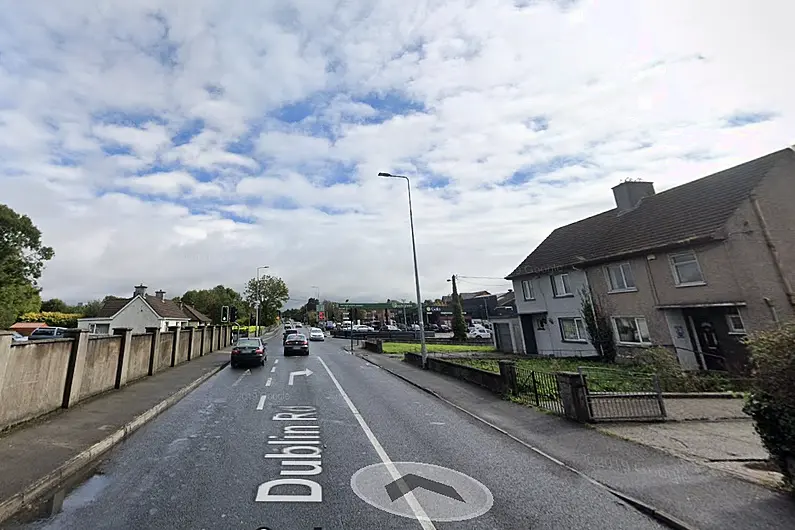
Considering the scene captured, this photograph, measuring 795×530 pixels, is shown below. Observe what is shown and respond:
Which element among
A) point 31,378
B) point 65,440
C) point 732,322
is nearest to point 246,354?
point 31,378

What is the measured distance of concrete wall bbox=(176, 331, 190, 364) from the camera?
21125mm

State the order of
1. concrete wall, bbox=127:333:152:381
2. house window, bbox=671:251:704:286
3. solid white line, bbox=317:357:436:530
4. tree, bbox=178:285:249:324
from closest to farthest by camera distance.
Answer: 1. solid white line, bbox=317:357:436:530
2. concrete wall, bbox=127:333:152:381
3. house window, bbox=671:251:704:286
4. tree, bbox=178:285:249:324

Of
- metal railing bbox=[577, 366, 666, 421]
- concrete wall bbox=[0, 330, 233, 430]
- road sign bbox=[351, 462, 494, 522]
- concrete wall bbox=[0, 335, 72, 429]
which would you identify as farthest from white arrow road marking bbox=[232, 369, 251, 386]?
metal railing bbox=[577, 366, 666, 421]

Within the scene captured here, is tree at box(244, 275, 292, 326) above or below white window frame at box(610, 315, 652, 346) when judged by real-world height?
above

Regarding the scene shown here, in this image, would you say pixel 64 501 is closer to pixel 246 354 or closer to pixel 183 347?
pixel 246 354

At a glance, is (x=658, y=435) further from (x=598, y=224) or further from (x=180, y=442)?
(x=598, y=224)

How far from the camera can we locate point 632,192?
79.4 feet

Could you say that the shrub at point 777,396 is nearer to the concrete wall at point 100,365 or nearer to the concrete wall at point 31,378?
the concrete wall at point 31,378

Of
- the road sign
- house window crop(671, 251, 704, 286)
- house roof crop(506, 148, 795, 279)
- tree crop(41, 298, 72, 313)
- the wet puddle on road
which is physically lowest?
the road sign

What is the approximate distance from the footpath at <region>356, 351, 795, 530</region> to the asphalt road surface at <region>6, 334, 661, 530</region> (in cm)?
36

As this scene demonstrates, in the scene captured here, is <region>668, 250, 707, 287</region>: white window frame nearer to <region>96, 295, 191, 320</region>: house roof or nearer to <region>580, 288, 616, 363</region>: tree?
<region>580, 288, 616, 363</region>: tree

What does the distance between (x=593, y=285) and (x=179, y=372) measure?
22.7 meters

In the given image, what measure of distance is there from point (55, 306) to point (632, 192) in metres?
116

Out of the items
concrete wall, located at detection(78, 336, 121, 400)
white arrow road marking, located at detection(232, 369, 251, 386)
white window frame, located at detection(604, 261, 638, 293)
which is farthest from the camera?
white window frame, located at detection(604, 261, 638, 293)
